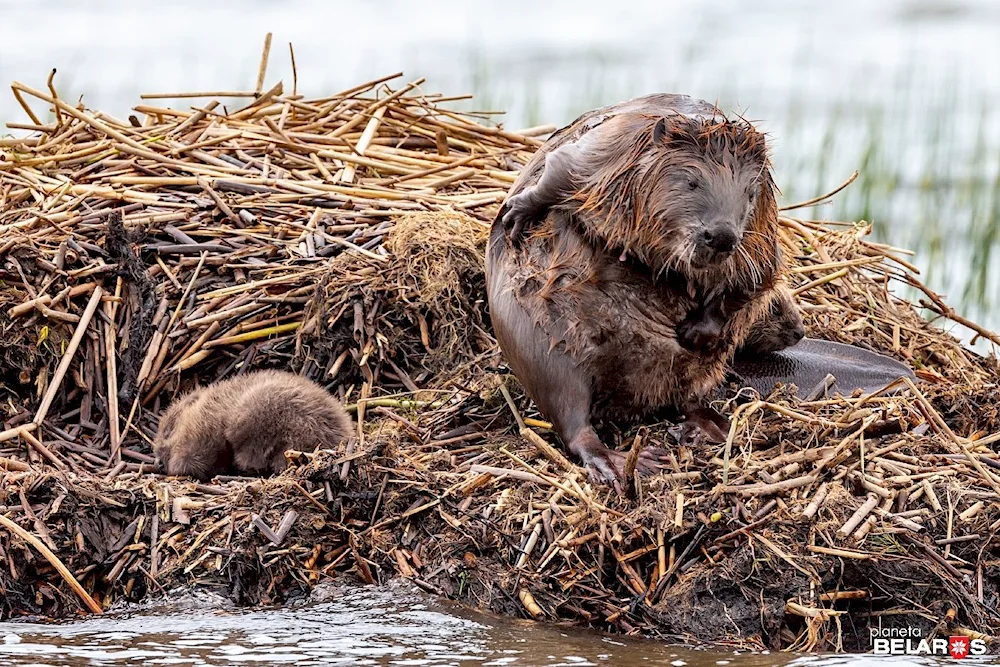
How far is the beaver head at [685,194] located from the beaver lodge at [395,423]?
630 millimetres

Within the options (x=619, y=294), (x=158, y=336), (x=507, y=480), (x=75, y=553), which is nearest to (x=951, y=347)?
(x=619, y=294)

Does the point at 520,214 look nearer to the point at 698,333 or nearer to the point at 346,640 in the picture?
the point at 698,333

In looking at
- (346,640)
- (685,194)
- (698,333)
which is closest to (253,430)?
(346,640)

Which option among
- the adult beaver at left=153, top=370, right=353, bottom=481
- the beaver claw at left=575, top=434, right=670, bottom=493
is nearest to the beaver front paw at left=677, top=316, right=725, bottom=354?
the beaver claw at left=575, top=434, right=670, bottom=493

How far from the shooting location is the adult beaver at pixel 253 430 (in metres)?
5.63

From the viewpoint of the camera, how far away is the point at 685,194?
16.6 feet

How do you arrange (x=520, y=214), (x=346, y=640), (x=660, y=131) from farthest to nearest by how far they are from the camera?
1. (x=520, y=214)
2. (x=660, y=131)
3. (x=346, y=640)

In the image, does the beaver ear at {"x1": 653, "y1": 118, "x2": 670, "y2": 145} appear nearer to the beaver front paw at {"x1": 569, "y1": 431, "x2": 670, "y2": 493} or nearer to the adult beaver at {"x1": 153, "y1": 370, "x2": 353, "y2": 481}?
the beaver front paw at {"x1": 569, "y1": 431, "x2": 670, "y2": 493}

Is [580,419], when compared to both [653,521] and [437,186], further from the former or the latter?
[437,186]

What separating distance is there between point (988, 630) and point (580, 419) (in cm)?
163

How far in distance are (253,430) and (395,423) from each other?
0.57 m

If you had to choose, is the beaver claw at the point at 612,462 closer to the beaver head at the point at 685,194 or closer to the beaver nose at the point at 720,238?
the beaver head at the point at 685,194

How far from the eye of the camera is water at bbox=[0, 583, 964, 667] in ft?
13.5

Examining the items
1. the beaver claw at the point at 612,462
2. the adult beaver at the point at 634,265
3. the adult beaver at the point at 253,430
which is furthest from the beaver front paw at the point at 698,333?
the adult beaver at the point at 253,430
